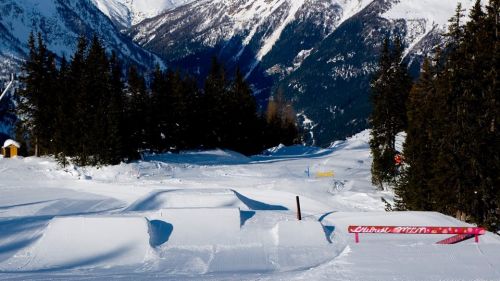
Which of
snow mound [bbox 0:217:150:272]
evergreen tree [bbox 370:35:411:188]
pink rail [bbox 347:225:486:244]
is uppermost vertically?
evergreen tree [bbox 370:35:411:188]

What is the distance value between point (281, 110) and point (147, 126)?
136 ft

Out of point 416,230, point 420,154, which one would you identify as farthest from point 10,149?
point 416,230

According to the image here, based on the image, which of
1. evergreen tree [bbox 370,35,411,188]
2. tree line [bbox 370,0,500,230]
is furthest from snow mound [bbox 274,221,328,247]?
evergreen tree [bbox 370,35,411,188]

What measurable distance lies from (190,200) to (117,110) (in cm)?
1798

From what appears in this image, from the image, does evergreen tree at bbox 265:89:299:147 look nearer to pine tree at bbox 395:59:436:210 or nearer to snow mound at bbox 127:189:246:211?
snow mound at bbox 127:189:246:211

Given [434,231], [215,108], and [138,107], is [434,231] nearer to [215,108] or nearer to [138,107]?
[138,107]

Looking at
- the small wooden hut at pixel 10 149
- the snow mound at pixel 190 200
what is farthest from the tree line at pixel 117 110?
the snow mound at pixel 190 200

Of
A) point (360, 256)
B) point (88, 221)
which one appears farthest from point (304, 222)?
point (88, 221)

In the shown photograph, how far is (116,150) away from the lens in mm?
39781

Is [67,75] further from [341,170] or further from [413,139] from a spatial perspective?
[413,139]

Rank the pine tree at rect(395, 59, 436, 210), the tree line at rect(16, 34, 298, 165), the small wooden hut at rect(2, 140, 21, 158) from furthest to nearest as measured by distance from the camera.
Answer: the small wooden hut at rect(2, 140, 21, 158) < the tree line at rect(16, 34, 298, 165) < the pine tree at rect(395, 59, 436, 210)

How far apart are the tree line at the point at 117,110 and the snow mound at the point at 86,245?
23772mm

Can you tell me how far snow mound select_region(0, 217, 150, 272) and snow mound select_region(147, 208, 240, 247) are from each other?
878 mm

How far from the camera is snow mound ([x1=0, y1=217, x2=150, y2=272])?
588 inches
